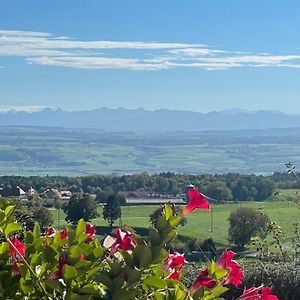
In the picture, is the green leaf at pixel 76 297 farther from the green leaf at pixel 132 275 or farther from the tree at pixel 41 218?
the tree at pixel 41 218

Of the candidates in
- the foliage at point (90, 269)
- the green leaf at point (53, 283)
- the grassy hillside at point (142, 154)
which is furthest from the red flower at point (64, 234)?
the grassy hillside at point (142, 154)

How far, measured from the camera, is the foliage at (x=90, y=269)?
1.58 metres

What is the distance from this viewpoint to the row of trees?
41.0 meters

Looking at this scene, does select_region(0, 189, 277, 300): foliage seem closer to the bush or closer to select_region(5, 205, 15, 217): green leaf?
select_region(5, 205, 15, 217): green leaf

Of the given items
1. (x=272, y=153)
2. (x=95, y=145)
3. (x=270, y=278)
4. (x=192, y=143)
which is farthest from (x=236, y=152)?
(x=270, y=278)

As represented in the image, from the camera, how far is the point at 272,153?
14862 cm

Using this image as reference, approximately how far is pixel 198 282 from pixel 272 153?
149m

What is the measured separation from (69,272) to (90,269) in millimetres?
125

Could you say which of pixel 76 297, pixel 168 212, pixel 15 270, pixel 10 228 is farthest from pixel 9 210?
pixel 168 212

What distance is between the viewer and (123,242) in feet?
5.98

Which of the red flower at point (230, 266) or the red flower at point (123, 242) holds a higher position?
the red flower at point (123, 242)

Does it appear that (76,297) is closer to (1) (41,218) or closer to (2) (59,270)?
(2) (59,270)

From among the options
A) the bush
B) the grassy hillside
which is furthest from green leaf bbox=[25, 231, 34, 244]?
the grassy hillside

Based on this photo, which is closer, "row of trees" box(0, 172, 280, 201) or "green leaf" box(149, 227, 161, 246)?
"green leaf" box(149, 227, 161, 246)
